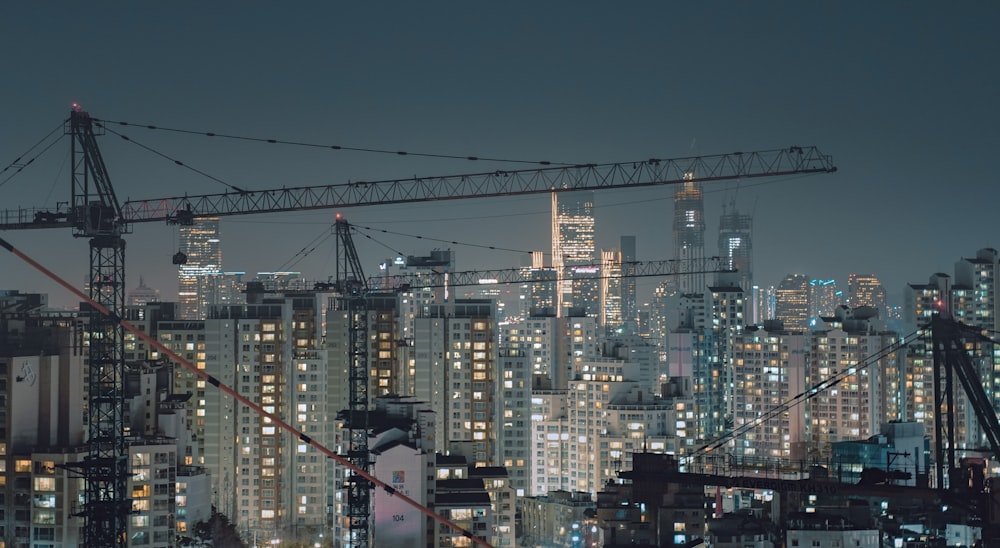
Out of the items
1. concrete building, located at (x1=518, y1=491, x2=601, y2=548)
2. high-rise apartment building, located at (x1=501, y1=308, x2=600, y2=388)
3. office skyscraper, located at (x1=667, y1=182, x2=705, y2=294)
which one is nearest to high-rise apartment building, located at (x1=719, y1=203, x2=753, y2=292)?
office skyscraper, located at (x1=667, y1=182, x2=705, y2=294)

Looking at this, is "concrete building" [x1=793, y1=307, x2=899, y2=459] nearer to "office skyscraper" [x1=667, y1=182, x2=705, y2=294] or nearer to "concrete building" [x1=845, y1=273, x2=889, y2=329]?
"concrete building" [x1=845, y1=273, x2=889, y2=329]

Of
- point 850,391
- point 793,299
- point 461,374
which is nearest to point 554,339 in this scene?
point 850,391

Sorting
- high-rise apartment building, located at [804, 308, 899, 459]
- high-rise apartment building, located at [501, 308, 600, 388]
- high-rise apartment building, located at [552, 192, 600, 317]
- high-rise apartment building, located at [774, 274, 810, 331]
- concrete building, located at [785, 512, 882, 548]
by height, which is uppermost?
high-rise apartment building, located at [552, 192, 600, 317]

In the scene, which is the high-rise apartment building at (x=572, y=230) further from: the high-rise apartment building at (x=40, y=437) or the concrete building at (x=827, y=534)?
the concrete building at (x=827, y=534)

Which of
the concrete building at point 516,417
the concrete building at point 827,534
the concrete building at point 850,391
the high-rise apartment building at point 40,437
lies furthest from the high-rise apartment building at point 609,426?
the high-rise apartment building at point 40,437

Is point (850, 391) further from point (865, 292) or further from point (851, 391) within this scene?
point (865, 292)

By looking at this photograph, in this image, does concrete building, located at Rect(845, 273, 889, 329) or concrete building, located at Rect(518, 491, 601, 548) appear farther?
concrete building, located at Rect(845, 273, 889, 329)

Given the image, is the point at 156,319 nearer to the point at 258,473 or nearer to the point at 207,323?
the point at 207,323
